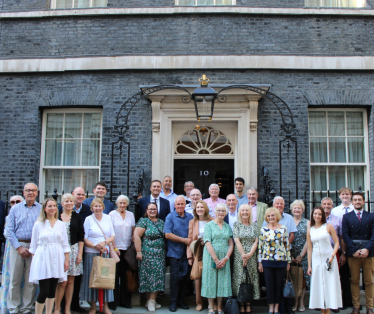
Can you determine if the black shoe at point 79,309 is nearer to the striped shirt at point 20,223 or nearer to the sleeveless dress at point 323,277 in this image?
the striped shirt at point 20,223

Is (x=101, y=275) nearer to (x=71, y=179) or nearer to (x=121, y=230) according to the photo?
(x=121, y=230)

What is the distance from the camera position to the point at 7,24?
8.05 meters

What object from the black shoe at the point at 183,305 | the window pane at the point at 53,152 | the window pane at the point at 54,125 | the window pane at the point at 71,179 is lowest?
the black shoe at the point at 183,305

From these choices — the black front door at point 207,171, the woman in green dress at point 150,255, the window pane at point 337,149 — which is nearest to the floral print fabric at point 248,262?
the woman in green dress at point 150,255

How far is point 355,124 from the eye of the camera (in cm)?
782

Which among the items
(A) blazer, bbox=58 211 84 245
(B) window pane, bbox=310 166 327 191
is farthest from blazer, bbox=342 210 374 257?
(A) blazer, bbox=58 211 84 245

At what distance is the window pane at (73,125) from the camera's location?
26.1ft

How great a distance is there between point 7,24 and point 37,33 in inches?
27.0

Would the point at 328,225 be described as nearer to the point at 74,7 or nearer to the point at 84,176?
the point at 84,176

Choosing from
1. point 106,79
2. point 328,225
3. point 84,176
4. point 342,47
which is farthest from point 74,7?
point 328,225

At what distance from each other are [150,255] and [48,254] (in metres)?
1.43

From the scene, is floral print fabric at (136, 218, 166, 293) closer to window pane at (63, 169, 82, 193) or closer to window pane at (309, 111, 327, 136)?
window pane at (63, 169, 82, 193)

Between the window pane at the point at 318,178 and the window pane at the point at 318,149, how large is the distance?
0.18 metres

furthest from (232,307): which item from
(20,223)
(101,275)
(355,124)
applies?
(355,124)
